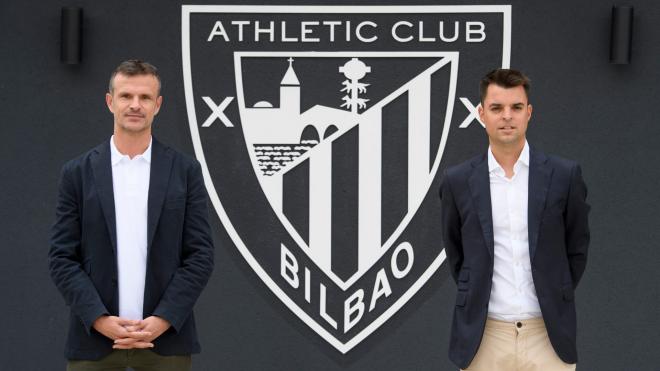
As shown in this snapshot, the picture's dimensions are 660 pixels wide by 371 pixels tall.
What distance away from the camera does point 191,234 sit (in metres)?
3.91

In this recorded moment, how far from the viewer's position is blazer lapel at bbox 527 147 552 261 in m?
3.78

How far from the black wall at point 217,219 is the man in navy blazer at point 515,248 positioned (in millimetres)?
1525

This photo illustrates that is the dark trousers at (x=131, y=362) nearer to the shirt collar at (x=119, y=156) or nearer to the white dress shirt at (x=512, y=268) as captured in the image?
the shirt collar at (x=119, y=156)

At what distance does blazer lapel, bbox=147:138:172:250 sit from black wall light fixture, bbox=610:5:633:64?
7.83 feet

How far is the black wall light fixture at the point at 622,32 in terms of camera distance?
5.32 metres

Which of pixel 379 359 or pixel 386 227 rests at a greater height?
pixel 386 227

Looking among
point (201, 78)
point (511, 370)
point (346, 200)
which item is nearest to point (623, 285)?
point (346, 200)

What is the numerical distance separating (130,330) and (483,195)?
4.08 ft

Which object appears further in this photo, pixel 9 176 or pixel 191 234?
pixel 9 176

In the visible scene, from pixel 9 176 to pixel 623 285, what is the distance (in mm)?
2961

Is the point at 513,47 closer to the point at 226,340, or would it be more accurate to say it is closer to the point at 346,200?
the point at 346,200

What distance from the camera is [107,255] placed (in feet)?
12.5

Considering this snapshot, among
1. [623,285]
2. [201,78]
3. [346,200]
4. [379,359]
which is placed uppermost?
[201,78]

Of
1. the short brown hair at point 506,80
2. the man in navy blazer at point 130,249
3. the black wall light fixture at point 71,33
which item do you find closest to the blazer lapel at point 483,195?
the short brown hair at point 506,80
